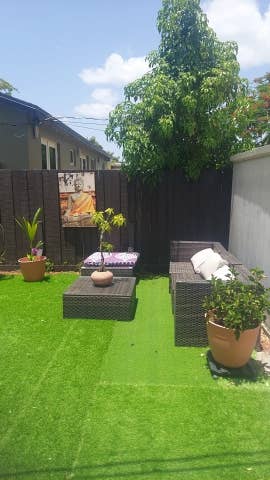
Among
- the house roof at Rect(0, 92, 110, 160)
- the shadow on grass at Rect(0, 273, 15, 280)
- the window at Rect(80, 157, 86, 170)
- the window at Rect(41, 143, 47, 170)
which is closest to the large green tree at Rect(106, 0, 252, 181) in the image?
the shadow on grass at Rect(0, 273, 15, 280)

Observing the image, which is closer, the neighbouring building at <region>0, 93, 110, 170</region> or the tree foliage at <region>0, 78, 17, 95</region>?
the neighbouring building at <region>0, 93, 110, 170</region>

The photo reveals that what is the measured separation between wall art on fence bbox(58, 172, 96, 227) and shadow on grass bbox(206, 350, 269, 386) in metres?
4.00

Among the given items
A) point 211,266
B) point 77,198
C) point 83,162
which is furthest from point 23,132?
point 83,162

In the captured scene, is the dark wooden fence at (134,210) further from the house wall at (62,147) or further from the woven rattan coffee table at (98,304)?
the house wall at (62,147)

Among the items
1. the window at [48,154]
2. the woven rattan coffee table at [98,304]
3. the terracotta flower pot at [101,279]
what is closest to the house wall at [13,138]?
the window at [48,154]

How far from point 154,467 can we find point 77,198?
5.14 meters

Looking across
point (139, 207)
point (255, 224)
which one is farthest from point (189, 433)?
point (139, 207)

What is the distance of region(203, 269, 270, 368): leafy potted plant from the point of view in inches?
120

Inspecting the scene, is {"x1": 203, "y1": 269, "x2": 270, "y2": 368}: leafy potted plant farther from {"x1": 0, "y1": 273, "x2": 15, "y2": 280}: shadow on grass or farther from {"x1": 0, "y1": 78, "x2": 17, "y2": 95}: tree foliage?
{"x1": 0, "y1": 78, "x2": 17, "y2": 95}: tree foliage

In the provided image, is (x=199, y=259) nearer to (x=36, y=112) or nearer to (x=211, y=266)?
(x=211, y=266)

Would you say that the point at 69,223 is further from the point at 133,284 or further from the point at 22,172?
the point at 133,284

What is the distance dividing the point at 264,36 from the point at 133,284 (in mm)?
6465

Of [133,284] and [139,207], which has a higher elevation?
[139,207]

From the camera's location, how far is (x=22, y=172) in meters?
6.63
